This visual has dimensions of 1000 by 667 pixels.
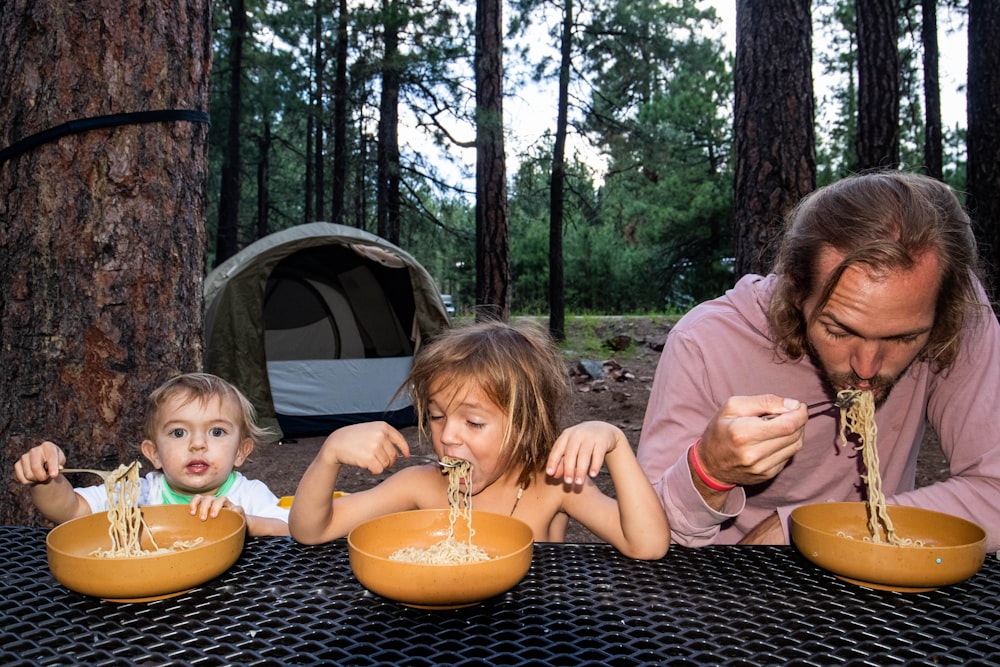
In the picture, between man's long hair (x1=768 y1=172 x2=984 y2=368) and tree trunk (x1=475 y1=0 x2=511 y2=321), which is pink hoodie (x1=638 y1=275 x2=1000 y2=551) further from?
tree trunk (x1=475 y1=0 x2=511 y2=321)

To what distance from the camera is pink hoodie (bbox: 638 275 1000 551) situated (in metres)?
2.00

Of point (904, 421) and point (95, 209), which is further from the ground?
point (95, 209)

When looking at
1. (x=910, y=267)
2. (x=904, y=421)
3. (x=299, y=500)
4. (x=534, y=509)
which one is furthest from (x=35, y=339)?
(x=904, y=421)

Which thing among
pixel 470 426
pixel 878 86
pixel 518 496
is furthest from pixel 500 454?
pixel 878 86

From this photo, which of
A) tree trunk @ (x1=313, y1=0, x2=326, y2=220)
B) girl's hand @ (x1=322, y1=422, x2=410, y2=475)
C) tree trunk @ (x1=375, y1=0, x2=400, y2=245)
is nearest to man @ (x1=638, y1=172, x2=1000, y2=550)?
girl's hand @ (x1=322, y1=422, x2=410, y2=475)

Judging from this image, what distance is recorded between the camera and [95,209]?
2375mm

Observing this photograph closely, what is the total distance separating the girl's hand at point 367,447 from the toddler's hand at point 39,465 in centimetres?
55

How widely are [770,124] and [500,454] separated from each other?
3903mm

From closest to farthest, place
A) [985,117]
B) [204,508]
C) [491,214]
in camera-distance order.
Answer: [204,508] → [985,117] → [491,214]

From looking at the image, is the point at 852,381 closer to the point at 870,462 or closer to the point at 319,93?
the point at 870,462

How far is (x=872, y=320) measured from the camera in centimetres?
175

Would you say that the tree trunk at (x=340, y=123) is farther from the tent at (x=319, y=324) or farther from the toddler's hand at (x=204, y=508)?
the toddler's hand at (x=204, y=508)

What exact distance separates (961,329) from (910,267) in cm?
30

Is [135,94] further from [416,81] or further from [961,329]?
[416,81]
